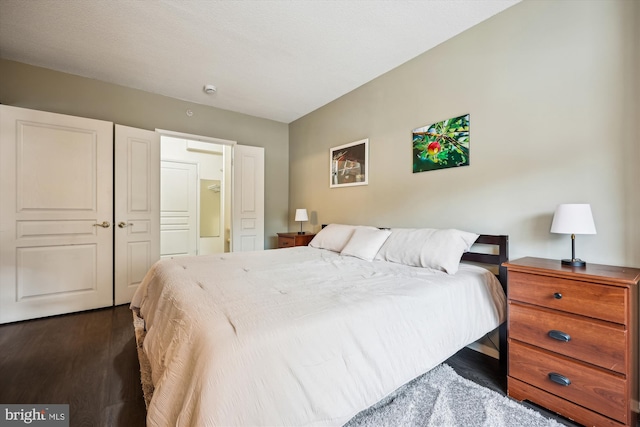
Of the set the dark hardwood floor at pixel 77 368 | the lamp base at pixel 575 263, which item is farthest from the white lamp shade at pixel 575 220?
the dark hardwood floor at pixel 77 368

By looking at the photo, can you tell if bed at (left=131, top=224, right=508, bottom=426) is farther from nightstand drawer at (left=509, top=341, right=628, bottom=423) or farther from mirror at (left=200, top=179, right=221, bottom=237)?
mirror at (left=200, top=179, right=221, bottom=237)

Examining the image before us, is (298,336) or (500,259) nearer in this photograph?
(298,336)

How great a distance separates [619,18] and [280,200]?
13.4ft

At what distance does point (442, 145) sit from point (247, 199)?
2876mm

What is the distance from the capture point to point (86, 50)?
8.49ft

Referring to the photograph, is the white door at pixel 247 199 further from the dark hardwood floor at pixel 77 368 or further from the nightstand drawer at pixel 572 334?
the nightstand drawer at pixel 572 334

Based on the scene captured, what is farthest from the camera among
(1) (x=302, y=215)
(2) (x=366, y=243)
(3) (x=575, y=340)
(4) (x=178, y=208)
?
(4) (x=178, y=208)

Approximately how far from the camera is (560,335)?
140 cm

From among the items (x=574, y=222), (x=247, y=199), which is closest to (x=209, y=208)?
(x=247, y=199)

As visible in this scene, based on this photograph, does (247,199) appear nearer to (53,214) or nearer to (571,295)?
(53,214)

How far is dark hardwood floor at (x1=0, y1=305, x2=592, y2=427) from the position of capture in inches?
58.9

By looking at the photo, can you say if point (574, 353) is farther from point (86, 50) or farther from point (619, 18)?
point (86, 50)

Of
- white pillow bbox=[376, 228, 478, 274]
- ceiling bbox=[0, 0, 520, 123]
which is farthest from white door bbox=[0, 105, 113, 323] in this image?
white pillow bbox=[376, 228, 478, 274]

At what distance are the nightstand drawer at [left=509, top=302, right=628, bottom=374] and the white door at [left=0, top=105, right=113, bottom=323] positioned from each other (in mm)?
3898
